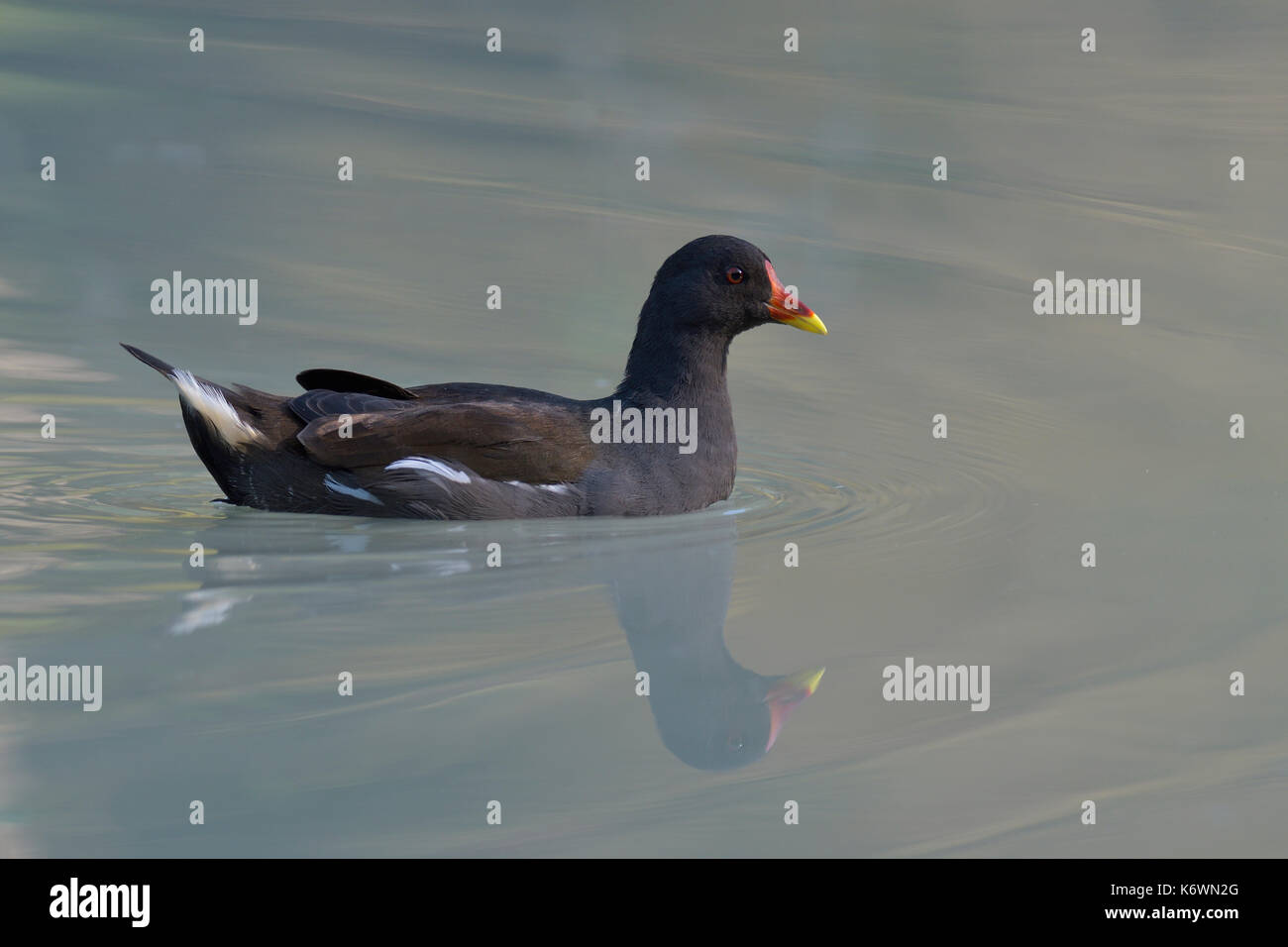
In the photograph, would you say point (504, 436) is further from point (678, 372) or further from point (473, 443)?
point (678, 372)

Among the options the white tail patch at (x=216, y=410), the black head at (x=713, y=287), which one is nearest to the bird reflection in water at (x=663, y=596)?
the white tail patch at (x=216, y=410)

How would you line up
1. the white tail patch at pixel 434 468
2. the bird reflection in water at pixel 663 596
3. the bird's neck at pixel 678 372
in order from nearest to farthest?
the bird reflection in water at pixel 663 596
the white tail patch at pixel 434 468
the bird's neck at pixel 678 372

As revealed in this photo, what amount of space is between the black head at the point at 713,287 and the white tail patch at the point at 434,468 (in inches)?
46.5

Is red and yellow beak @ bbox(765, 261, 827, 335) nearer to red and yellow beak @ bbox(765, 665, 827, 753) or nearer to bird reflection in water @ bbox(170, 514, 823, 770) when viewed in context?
bird reflection in water @ bbox(170, 514, 823, 770)

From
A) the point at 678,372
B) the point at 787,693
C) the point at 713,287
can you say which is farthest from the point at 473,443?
the point at 787,693

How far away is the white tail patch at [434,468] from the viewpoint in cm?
822

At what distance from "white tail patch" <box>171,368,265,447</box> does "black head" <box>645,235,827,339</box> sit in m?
1.87

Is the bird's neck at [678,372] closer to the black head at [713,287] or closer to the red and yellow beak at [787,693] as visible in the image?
the black head at [713,287]

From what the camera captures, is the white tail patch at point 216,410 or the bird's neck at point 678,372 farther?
the bird's neck at point 678,372

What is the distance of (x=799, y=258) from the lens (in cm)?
1233

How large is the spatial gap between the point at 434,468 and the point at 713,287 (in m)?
1.51

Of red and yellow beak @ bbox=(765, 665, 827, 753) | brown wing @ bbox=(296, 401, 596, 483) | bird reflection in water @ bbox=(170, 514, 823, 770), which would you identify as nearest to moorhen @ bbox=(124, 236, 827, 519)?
brown wing @ bbox=(296, 401, 596, 483)

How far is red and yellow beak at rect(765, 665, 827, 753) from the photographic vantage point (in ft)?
20.0

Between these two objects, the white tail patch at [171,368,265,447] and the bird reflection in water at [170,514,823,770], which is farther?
the white tail patch at [171,368,265,447]
